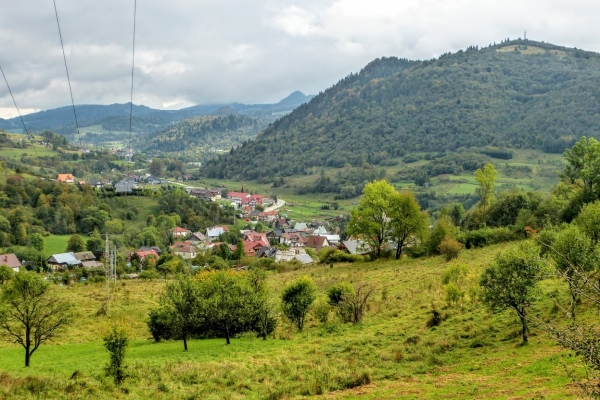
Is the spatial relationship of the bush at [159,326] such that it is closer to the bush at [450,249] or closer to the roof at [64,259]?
the bush at [450,249]

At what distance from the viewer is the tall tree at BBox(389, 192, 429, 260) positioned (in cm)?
4600

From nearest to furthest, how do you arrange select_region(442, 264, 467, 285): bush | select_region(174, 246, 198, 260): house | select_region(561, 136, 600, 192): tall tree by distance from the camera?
select_region(442, 264, 467, 285): bush
select_region(561, 136, 600, 192): tall tree
select_region(174, 246, 198, 260): house

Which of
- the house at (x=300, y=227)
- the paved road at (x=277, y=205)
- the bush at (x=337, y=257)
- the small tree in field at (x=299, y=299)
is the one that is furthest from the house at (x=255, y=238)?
the small tree in field at (x=299, y=299)

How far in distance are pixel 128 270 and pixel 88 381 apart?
5675 centimetres

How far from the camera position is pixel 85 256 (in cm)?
8369

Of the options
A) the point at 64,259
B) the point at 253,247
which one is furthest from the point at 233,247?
the point at 64,259

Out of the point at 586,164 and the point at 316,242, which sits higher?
the point at 586,164

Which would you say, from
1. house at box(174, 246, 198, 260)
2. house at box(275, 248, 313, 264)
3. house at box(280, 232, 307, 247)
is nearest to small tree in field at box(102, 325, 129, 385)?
house at box(275, 248, 313, 264)

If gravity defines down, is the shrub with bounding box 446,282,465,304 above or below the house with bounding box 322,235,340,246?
above

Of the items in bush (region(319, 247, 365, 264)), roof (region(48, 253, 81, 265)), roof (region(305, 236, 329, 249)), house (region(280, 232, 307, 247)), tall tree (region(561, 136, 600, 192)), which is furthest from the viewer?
house (region(280, 232, 307, 247))

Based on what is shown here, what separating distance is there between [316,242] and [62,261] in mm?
49400

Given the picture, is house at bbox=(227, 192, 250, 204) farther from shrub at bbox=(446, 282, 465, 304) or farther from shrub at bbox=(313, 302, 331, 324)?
shrub at bbox=(446, 282, 465, 304)

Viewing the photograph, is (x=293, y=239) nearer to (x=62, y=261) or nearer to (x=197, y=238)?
(x=197, y=238)

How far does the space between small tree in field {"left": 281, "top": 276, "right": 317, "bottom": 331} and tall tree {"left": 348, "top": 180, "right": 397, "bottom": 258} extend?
21132mm
